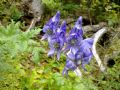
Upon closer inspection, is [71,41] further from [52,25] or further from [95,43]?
[95,43]

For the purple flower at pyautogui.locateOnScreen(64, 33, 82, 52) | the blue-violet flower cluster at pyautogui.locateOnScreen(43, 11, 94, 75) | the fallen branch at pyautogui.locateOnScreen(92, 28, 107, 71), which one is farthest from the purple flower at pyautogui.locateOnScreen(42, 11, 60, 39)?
the fallen branch at pyautogui.locateOnScreen(92, 28, 107, 71)

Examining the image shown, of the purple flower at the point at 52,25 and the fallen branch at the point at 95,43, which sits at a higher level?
the purple flower at the point at 52,25

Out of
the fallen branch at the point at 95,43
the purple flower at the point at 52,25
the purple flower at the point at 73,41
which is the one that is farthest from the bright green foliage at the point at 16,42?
the fallen branch at the point at 95,43

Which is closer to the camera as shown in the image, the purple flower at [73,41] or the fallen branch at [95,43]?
the purple flower at [73,41]

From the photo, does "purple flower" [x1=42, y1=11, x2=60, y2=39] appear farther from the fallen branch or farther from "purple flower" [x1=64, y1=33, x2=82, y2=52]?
the fallen branch

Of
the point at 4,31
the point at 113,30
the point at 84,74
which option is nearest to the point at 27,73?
the point at 84,74

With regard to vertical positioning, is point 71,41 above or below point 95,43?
above

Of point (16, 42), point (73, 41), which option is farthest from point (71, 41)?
point (16, 42)

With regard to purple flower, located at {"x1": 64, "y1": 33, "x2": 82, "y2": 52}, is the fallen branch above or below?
below

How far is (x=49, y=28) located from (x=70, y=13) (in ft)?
8.73

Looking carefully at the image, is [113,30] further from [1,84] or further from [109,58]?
[1,84]

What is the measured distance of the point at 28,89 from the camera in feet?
10.3

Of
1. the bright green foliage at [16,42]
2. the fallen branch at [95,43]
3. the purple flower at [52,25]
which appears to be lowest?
the fallen branch at [95,43]

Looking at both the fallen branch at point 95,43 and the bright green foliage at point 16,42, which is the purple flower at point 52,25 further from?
the fallen branch at point 95,43
